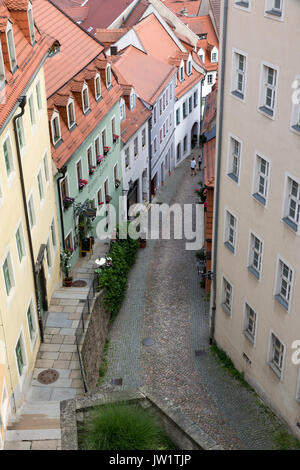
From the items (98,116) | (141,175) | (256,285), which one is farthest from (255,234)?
(141,175)

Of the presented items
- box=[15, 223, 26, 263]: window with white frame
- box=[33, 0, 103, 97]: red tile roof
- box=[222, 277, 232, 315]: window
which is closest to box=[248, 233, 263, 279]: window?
box=[222, 277, 232, 315]: window

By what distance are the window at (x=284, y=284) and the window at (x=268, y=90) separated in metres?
4.84

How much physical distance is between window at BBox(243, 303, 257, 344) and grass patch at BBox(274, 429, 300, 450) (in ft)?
11.2

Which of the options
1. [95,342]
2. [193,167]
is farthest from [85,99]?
[193,167]

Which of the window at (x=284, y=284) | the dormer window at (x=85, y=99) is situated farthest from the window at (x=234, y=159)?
the dormer window at (x=85, y=99)

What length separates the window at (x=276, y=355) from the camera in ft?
67.6

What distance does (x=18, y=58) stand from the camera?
1962 centimetres

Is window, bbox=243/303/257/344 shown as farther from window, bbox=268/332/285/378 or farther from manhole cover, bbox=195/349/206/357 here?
manhole cover, bbox=195/349/206/357

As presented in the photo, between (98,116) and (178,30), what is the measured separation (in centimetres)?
2946

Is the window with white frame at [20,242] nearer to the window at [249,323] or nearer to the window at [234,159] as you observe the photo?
the window at [234,159]

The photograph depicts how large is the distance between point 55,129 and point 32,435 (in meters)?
13.6

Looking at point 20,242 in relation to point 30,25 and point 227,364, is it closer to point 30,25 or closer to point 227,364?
point 30,25
